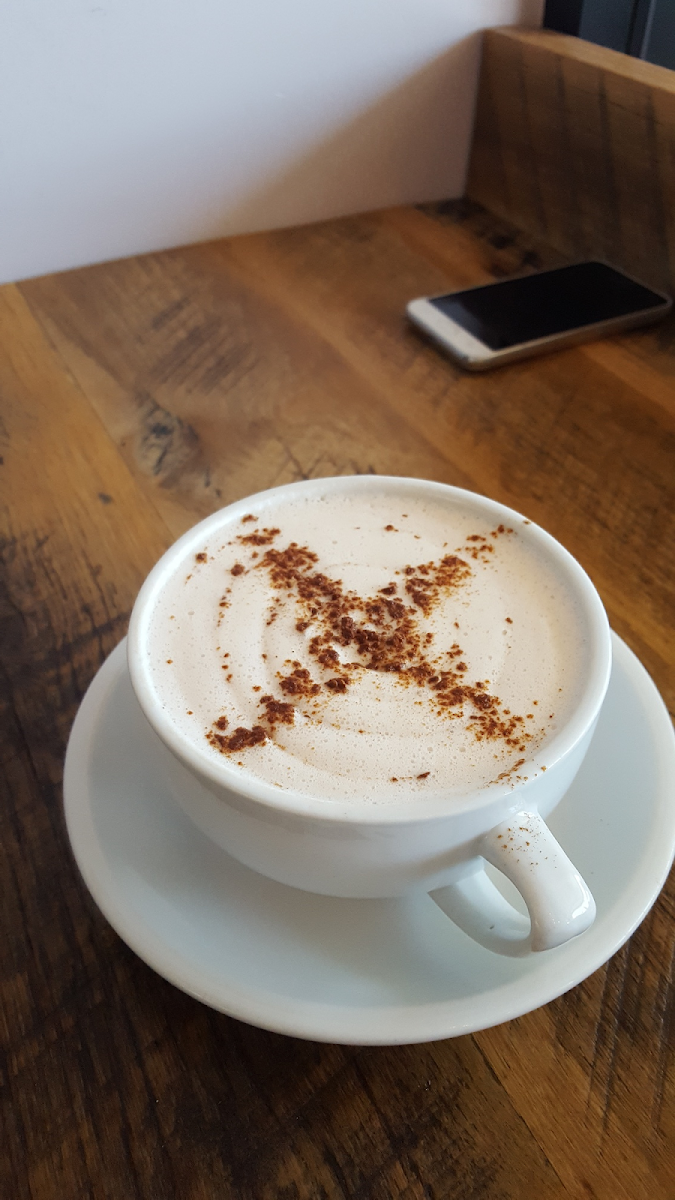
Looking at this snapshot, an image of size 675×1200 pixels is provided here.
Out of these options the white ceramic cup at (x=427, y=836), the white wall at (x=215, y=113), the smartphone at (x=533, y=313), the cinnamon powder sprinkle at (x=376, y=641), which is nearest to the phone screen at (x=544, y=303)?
the smartphone at (x=533, y=313)

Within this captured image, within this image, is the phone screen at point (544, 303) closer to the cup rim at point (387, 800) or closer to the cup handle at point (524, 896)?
the cup rim at point (387, 800)

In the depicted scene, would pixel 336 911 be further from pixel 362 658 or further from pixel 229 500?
pixel 229 500

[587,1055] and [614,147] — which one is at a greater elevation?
[614,147]

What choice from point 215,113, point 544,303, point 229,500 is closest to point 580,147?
point 544,303

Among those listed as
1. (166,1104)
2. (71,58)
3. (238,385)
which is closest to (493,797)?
(166,1104)

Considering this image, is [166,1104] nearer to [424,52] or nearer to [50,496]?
[50,496]

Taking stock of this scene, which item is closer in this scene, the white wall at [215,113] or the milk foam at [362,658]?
the milk foam at [362,658]

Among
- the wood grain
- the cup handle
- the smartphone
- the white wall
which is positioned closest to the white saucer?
the cup handle
